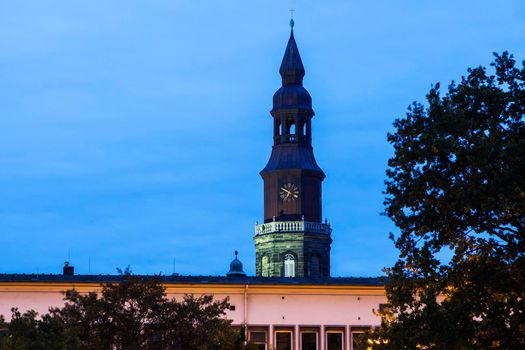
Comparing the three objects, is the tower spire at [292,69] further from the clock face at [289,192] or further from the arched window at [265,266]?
the arched window at [265,266]

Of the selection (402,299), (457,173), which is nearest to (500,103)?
(457,173)

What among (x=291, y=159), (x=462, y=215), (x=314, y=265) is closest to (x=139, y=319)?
(x=462, y=215)

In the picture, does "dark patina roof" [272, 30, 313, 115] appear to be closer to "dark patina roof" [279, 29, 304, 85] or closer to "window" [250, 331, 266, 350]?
"dark patina roof" [279, 29, 304, 85]

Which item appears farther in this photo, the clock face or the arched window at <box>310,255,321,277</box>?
the clock face

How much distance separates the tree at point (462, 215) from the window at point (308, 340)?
127 ft

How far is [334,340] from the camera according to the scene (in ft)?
281

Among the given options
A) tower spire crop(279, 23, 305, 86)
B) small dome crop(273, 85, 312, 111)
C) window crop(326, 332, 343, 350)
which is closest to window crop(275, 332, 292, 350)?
window crop(326, 332, 343, 350)

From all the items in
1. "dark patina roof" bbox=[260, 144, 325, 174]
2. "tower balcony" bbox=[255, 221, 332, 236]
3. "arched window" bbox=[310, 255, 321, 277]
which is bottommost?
"arched window" bbox=[310, 255, 321, 277]

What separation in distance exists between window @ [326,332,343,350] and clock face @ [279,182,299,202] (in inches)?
2292

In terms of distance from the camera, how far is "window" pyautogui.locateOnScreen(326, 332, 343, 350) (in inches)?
3369

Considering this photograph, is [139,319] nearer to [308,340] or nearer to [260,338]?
[260,338]

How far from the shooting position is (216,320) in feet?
201

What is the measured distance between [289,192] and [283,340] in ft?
191

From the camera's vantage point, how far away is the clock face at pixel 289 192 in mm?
143375
